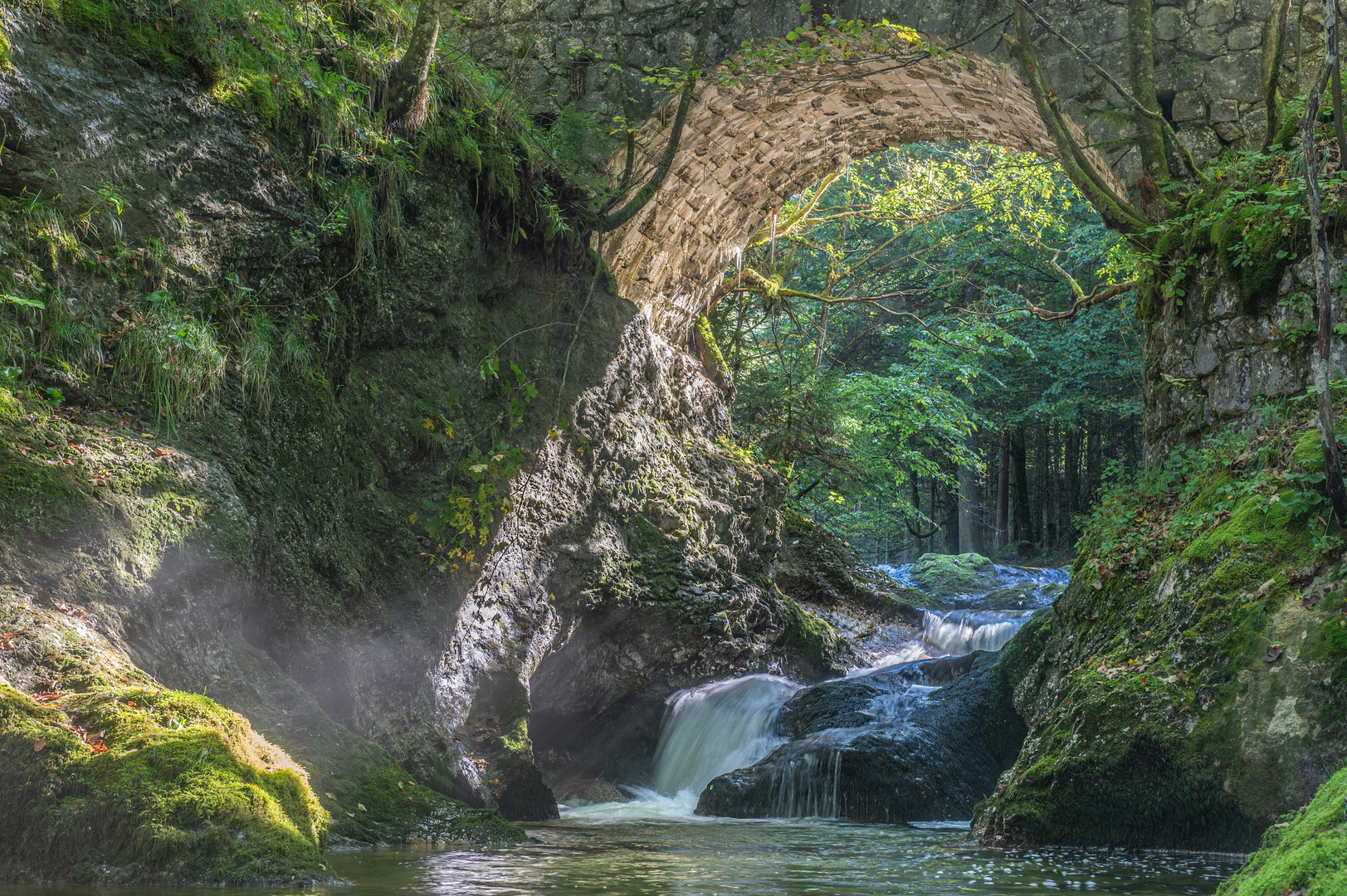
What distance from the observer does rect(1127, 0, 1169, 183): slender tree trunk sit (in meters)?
6.78

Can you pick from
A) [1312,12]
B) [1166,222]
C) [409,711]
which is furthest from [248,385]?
[1312,12]

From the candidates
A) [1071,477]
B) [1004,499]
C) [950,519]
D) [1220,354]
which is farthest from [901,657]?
[950,519]

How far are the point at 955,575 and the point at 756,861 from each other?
12.6 metres

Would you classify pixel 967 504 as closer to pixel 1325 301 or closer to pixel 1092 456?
pixel 1092 456

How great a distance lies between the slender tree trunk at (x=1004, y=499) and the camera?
76.0 feet

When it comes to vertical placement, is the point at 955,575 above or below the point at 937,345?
below

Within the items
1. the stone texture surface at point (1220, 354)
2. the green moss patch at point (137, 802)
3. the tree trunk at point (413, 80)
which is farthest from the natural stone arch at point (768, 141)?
the green moss patch at point (137, 802)

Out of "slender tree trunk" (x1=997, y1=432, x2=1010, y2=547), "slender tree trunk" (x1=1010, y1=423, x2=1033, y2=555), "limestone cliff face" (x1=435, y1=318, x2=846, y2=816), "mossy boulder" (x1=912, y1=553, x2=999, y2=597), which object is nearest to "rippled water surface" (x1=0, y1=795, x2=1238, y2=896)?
"limestone cliff face" (x1=435, y1=318, x2=846, y2=816)

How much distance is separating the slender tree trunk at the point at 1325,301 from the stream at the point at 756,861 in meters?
1.69

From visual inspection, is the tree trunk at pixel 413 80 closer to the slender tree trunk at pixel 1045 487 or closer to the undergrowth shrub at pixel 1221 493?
the undergrowth shrub at pixel 1221 493

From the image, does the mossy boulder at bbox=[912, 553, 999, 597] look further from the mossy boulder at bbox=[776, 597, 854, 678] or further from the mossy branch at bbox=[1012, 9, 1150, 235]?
the mossy branch at bbox=[1012, 9, 1150, 235]

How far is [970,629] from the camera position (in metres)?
11.4

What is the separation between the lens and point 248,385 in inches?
196

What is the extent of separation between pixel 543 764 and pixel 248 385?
167 inches
